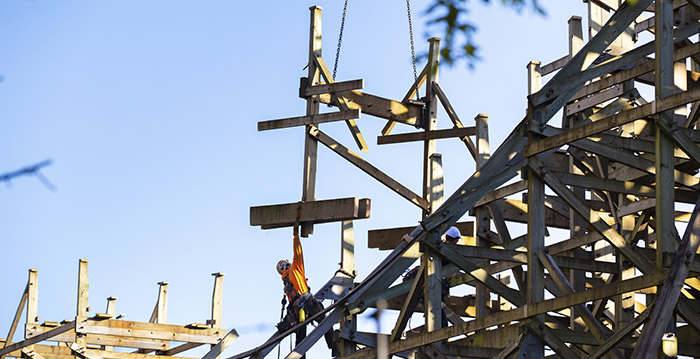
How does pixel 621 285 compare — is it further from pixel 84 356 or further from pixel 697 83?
pixel 84 356

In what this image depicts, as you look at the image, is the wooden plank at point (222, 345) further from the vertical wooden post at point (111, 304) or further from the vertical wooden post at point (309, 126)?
the vertical wooden post at point (111, 304)

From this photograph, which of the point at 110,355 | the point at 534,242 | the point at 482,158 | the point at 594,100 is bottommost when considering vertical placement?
the point at 110,355

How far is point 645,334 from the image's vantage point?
30.4 feet

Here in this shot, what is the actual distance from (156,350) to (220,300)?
1620 millimetres

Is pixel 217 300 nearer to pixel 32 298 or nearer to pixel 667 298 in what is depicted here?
pixel 32 298

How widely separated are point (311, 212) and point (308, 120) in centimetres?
157

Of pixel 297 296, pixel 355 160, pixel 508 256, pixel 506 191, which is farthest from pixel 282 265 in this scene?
pixel 508 256

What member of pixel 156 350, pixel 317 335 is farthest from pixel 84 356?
pixel 317 335

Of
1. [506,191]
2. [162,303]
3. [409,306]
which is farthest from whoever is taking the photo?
[162,303]

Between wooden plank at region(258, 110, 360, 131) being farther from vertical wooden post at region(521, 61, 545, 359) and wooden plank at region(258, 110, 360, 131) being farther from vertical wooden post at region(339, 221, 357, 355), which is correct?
vertical wooden post at region(521, 61, 545, 359)

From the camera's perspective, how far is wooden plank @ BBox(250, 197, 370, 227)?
1502 centimetres

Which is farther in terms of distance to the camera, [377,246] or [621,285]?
[377,246]

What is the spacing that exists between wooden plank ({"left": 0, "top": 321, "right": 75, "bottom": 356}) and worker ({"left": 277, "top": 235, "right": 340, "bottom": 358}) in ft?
19.8

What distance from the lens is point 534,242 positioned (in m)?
10.8
